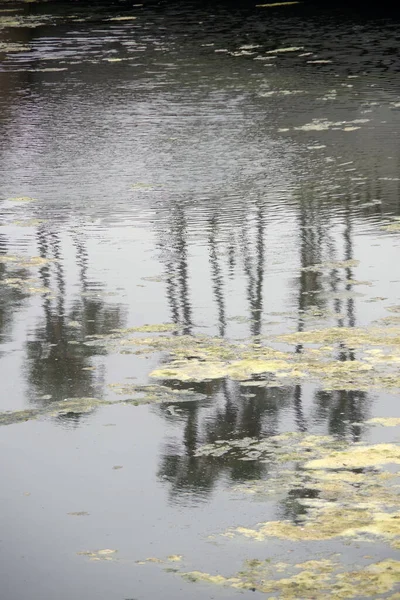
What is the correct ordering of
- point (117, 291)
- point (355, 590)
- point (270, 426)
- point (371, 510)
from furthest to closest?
point (117, 291) → point (270, 426) → point (371, 510) → point (355, 590)

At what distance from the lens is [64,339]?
17.6 feet

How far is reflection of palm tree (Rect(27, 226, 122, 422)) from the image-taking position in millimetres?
4789

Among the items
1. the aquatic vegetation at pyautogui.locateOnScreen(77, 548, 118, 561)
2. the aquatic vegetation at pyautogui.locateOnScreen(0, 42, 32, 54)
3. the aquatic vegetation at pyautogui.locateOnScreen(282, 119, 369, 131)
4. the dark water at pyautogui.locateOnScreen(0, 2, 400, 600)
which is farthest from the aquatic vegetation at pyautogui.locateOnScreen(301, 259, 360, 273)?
the aquatic vegetation at pyautogui.locateOnScreen(0, 42, 32, 54)

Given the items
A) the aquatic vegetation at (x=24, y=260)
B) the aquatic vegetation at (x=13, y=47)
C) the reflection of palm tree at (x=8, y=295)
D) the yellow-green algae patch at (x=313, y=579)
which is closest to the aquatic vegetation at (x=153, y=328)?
the reflection of palm tree at (x=8, y=295)

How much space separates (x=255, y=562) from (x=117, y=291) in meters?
2.85

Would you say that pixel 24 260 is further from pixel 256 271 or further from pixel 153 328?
pixel 153 328

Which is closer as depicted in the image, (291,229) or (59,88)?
(291,229)

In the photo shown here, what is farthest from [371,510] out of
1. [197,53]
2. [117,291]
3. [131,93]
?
[197,53]

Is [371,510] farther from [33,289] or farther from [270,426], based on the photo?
[33,289]

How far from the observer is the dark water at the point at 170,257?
12.0 feet

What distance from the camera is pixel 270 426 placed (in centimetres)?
430

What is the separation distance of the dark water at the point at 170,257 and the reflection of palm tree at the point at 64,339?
0.01m

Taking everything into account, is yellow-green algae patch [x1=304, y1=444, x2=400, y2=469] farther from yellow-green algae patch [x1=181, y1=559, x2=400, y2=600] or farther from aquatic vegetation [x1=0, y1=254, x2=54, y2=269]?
aquatic vegetation [x1=0, y1=254, x2=54, y2=269]

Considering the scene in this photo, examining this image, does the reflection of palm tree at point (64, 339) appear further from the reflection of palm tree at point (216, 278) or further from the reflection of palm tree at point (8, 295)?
the reflection of palm tree at point (216, 278)
